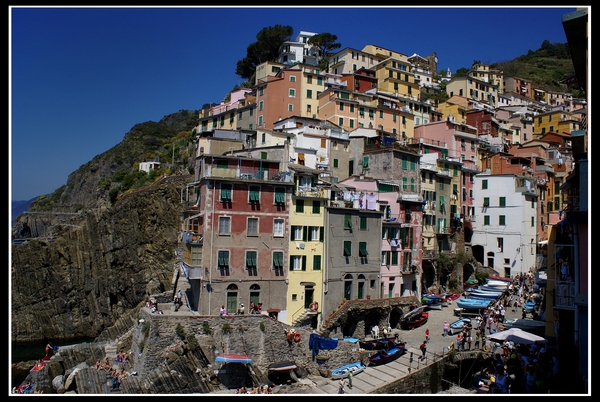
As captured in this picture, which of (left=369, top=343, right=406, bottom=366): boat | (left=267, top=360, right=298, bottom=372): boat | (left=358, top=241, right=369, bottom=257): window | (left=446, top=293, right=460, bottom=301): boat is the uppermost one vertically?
(left=358, top=241, right=369, bottom=257): window

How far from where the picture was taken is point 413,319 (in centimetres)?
4241

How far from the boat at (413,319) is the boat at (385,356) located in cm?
694

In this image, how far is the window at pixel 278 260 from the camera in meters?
38.4

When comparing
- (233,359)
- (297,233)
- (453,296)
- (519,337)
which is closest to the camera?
(519,337)

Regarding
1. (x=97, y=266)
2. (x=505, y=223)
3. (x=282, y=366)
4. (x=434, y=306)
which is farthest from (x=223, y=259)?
(x=97, y=266)

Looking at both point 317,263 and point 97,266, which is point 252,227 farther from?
point 97,266

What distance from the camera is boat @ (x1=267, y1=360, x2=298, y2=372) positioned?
33.0m

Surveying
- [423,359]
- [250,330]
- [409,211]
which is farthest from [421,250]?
[250,330]

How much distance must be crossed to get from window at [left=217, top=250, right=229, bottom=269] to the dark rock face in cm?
2805

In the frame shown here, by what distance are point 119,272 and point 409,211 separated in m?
40.7

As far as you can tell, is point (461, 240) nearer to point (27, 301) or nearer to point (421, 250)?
point (421, 250)

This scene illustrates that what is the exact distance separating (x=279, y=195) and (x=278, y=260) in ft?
16.7

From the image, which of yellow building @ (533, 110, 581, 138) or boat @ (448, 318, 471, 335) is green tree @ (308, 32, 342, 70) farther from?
boat @ (448, 318, 471, 335)

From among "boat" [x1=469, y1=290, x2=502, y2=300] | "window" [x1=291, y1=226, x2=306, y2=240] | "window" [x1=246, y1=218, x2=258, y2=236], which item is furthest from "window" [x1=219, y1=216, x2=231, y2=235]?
"boat" [x1=469, y1=290, x2=502, y2=300]
